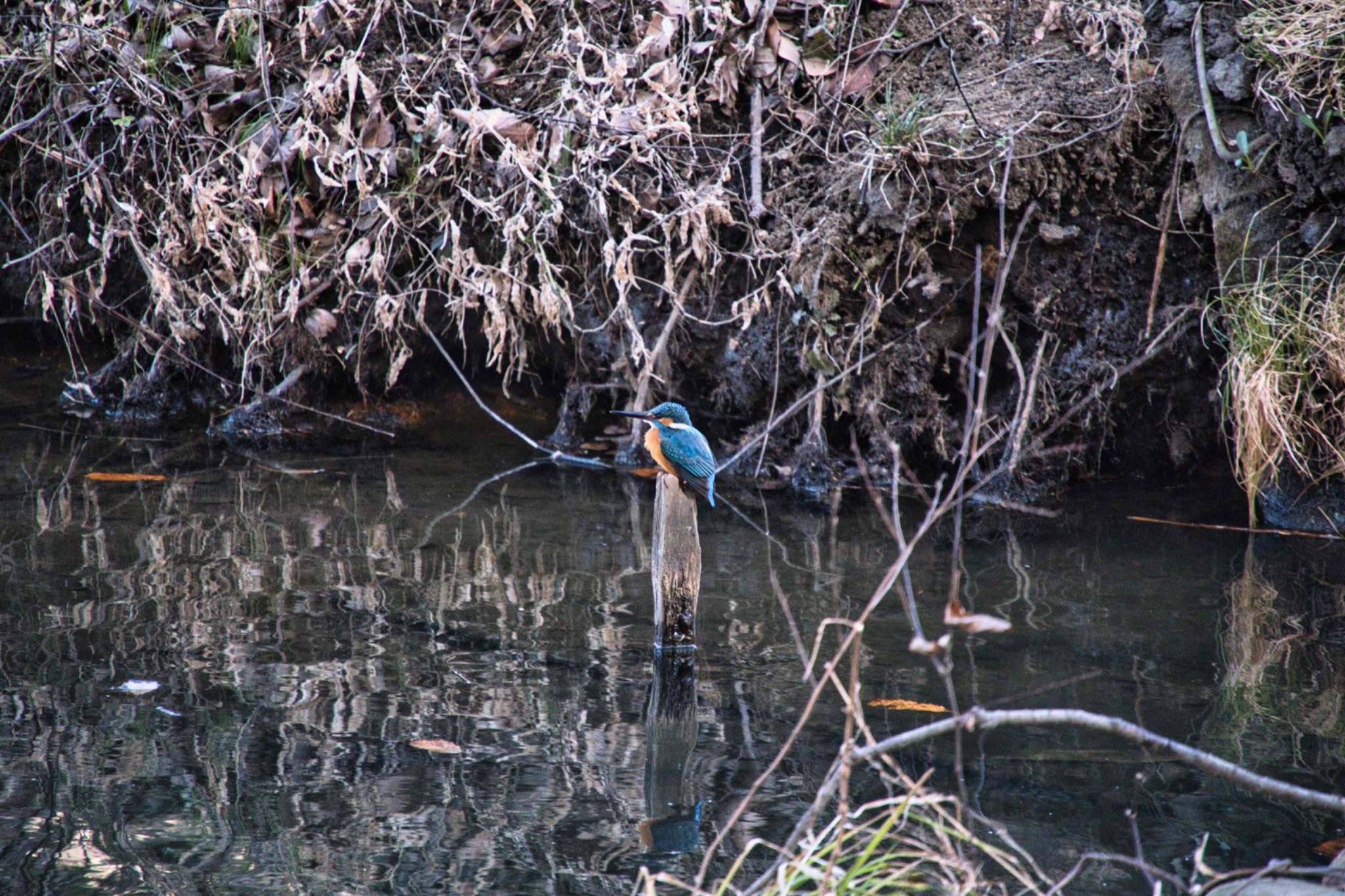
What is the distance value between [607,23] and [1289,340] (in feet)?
12.3

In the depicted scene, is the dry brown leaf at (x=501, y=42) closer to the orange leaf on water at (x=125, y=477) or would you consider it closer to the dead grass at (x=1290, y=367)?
the orange leaf on water at (x=125, y=477)

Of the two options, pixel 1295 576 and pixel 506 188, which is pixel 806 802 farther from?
pixel 506 188

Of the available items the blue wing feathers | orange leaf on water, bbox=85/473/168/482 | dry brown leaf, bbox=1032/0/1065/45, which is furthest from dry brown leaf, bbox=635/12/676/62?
orange leaf on water, bbox=85/473/168/482

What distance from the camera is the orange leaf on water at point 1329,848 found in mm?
2678

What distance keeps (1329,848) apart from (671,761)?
5.31 ft

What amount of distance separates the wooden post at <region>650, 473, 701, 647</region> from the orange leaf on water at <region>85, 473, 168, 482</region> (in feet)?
10.1

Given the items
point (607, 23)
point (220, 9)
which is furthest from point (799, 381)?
point (220, 9)

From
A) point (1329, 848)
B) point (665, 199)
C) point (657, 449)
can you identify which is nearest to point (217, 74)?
point (665, 199)

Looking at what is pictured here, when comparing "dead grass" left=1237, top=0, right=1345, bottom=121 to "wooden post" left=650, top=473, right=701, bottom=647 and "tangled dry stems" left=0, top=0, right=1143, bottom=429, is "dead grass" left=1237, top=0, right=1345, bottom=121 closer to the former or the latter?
"tangled dry stems" left=0, top=0, right=1143, bottom=429

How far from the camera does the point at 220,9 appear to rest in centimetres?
605

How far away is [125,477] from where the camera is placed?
5.58 meters

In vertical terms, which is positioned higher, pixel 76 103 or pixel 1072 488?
pixel 76 103

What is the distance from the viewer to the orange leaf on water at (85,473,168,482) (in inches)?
217

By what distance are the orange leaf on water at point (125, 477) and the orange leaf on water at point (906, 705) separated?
3.80 metres
